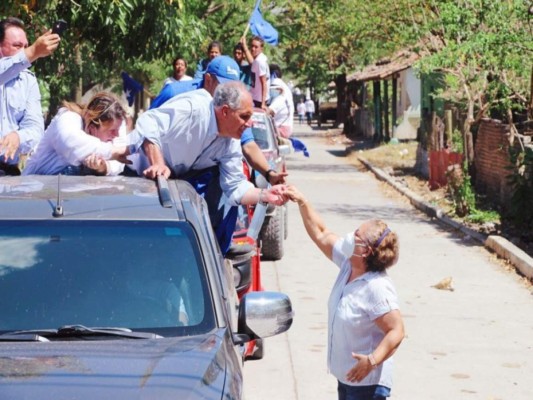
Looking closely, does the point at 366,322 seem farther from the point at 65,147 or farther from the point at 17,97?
the point at 17,97

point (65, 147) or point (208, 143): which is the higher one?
point (65, 147)

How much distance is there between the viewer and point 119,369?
14.2 feet

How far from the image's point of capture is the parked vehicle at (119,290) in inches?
181

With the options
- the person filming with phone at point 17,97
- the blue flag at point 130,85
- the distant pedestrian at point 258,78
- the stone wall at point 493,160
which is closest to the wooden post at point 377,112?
the stone wall at point 493,160

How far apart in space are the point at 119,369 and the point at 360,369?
171 centimetres

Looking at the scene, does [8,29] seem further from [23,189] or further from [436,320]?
[436,320]

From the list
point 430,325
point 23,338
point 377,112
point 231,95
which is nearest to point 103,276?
point 23,338

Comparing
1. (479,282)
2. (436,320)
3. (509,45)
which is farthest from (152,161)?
(509,45)

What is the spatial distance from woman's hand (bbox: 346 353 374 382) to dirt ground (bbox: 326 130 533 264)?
9.66 metres

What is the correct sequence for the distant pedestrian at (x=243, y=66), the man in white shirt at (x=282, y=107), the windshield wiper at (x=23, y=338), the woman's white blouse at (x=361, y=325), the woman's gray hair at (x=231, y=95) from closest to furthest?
the windshield wiper at (x=23, y=338)
the woman's white blouse at (x=361, y=325)
the woman's gray hair at (x=231, y=95)
the distant pedestrian at (x=243, y=66)
the man in white shirt at (x=282, y=107)

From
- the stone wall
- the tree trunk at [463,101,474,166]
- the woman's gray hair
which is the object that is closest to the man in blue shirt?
the woman's gray hair

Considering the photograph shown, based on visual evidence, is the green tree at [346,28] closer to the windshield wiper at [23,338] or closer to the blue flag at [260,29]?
the blue flag at [260,29]

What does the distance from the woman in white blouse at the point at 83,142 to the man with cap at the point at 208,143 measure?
22 centimetres

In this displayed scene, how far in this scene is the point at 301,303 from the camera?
1169 centimetres
